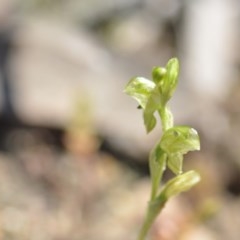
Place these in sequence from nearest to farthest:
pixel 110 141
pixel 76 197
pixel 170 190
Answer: pixel 170 190, pixel 76 197, pixel 110 141

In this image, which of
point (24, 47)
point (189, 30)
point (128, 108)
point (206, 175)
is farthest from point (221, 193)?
point (189, 30)

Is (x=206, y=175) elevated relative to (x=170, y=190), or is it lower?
lower

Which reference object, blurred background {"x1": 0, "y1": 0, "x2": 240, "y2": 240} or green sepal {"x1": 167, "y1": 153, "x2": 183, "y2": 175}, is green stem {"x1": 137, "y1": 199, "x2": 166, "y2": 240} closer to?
green sepal {"x1": 167, "y1": 153, "x2": 183, "y2": 175}

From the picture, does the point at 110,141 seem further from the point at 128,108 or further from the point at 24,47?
the point at 24,47

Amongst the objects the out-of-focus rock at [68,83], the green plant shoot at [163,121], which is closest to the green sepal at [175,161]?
the green plant shoot at [163,121]

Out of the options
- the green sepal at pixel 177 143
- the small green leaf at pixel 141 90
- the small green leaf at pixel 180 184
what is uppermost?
the small green leaf at pixel 141 90

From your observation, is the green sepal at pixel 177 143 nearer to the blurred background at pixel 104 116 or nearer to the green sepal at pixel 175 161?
the green sepal at pixel 175 161
